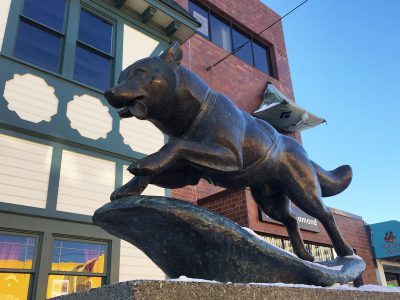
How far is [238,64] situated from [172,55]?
9.33m

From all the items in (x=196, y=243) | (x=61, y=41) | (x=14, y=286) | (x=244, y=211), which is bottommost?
(x=196, y=243)

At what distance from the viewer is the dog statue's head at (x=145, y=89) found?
1.88m

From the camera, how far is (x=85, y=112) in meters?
6.61

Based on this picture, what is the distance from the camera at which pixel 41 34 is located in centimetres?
678

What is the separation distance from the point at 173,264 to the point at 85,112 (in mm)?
5129

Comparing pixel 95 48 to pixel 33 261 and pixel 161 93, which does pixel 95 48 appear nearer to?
pixel 33 261

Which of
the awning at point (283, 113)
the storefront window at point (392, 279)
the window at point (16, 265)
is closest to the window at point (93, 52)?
the window at point (16, 265)

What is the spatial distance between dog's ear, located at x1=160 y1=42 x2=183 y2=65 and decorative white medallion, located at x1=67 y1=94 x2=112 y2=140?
4.67m

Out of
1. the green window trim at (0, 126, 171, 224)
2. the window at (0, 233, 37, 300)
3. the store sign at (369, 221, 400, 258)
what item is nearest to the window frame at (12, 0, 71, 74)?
A: the green window trim at (0, 126, 171, 224)

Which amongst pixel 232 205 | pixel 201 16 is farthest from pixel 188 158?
pixel 201 16

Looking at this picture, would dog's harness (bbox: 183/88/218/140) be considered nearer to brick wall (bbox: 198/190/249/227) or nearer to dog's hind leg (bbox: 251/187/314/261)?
dog's hind leg (bbox: 251/187/314/261)

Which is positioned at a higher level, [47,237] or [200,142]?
[47,237]

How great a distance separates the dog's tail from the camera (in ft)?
8.65

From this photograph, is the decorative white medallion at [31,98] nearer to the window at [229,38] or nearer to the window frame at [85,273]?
the window frame at [85,273]
